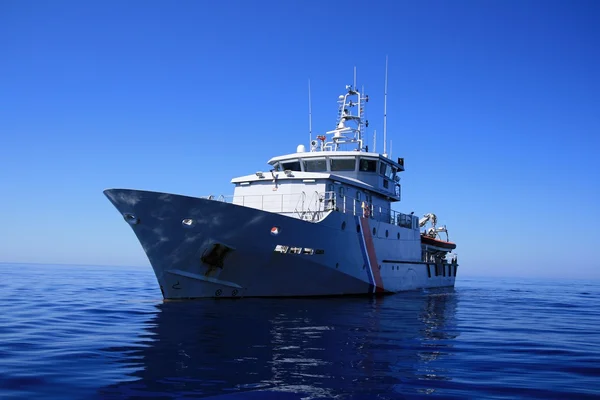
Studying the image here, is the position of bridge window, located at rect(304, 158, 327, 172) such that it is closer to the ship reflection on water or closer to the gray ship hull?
the gray ship hull

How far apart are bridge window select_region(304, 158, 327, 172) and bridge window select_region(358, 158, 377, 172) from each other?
67.4 inches

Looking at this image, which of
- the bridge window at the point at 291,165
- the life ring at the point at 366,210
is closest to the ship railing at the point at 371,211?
the life ring at the point at 366,210

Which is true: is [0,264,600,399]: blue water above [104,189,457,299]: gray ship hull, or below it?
below

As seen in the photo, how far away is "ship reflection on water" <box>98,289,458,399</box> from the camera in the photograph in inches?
258

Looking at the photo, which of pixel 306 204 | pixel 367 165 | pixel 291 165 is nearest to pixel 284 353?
pixel 306 204

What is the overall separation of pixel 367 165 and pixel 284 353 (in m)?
15.5

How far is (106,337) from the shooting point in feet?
33.3

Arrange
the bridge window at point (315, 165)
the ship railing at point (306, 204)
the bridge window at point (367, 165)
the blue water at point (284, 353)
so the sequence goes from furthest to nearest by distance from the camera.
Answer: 1. the bridge window at point (367, 165)
2. the bridge window at point (315, 165)
3. the ship railing at point (306, 204)
4. the blue water at point (284, 353)

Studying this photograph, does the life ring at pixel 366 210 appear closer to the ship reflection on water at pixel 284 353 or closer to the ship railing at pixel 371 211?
the ship railing at pixel 371 211

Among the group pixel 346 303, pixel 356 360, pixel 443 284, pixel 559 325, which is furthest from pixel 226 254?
pixel 443 284

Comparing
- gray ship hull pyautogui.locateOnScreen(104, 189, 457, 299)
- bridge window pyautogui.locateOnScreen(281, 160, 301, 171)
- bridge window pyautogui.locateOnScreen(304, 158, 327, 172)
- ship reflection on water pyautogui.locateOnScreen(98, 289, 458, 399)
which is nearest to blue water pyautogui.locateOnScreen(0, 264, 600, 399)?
ship reflection on water pyautogui.locateOnScreen(98, 289, 458, 399)

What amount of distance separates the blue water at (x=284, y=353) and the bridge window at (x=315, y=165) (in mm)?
8730

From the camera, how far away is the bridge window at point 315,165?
22.9m

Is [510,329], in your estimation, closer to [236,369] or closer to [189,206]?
[236,369]
